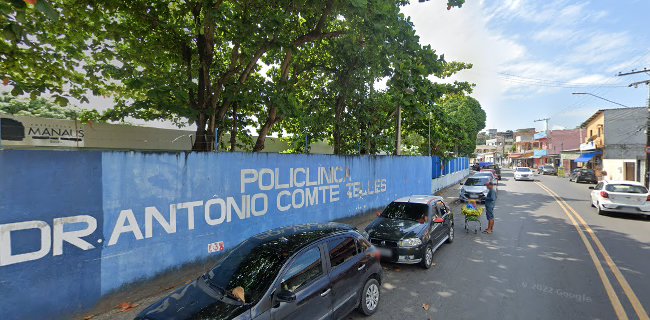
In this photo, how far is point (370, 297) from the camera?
4859 mm

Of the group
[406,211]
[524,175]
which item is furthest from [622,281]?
[524,175]

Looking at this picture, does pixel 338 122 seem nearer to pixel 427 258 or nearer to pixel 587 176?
pixel 427 258

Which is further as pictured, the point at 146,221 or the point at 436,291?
the point at 436,291

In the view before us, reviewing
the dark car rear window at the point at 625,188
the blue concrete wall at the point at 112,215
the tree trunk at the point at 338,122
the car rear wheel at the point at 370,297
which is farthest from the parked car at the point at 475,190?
the car rear wheel at the point at 370,297

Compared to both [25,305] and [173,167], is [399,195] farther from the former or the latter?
[25,305]

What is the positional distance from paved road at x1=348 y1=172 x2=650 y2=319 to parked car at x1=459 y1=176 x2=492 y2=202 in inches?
219

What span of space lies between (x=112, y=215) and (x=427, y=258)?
600 cm

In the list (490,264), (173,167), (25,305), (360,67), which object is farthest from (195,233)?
(360,67)

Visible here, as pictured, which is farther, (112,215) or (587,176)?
(587,176)

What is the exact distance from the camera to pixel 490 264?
22.6 ft

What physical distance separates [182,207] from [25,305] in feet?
7.62

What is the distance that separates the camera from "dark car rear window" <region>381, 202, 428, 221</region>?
7.59 m

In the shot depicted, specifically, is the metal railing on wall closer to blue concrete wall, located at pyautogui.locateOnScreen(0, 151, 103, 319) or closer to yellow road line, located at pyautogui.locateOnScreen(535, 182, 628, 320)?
yellow road line, located at pyautogui.locateOnScreen(535, 182, 628, 320)

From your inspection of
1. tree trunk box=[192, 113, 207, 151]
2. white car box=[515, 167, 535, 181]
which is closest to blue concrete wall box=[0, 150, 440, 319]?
tree trunk box=[192, 113, 207, 151]
